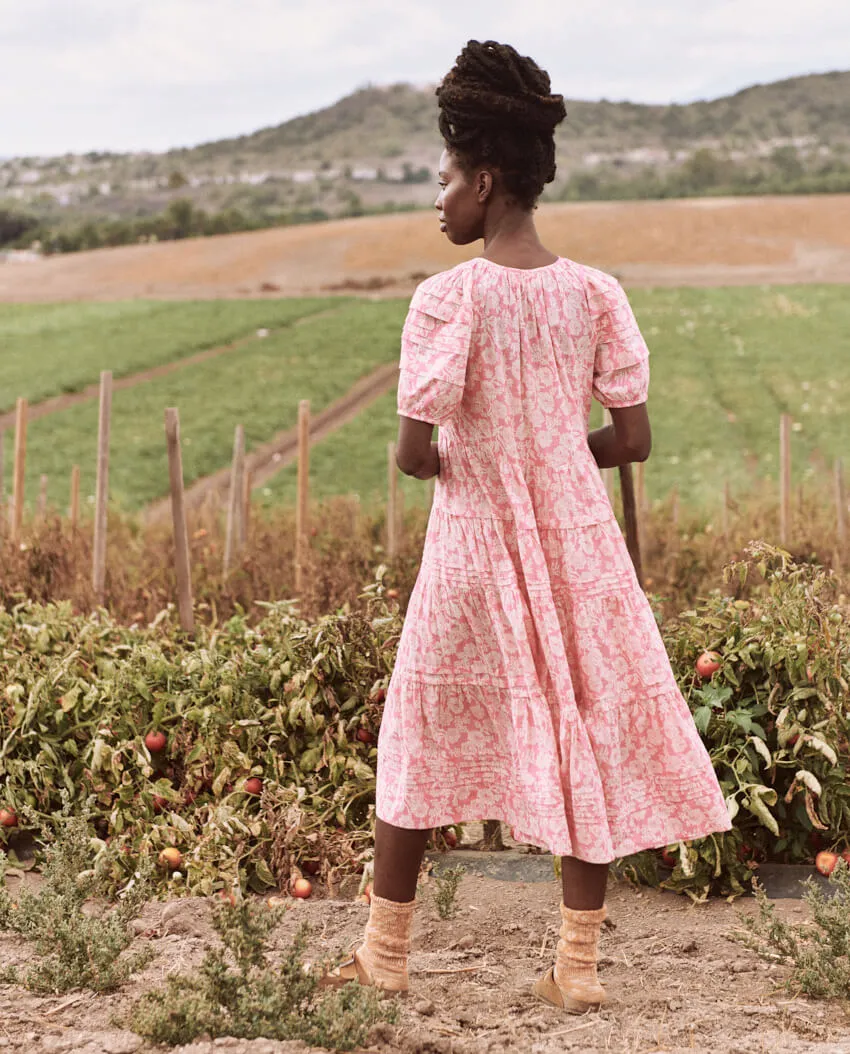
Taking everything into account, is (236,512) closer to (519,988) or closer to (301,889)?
(301,889)

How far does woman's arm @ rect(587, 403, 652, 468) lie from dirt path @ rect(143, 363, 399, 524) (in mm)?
14035

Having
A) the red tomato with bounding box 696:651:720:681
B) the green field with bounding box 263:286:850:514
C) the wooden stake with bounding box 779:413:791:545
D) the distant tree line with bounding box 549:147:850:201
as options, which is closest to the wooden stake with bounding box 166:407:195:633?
the red tomato with bounding box 696:651:720:681

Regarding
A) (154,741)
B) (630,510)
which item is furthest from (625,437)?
(154,741)

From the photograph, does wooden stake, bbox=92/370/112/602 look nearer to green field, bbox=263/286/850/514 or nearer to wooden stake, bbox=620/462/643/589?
wooden stake, bbox=620/462/643/589

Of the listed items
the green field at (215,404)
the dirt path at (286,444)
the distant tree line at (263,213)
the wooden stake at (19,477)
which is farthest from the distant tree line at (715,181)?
the wooden stake at (19,477)

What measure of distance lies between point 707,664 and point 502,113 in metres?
1.81

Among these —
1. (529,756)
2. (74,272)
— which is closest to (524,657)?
(529,756)

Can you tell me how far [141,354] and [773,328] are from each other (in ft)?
47.4

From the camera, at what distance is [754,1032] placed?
8.21ft

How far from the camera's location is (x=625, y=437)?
262cm

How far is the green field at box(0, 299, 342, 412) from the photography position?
26734 millimetres

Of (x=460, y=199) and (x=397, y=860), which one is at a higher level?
(x=460, y=199)

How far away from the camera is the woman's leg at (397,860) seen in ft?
8.57

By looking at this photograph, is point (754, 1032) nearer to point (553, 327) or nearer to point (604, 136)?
point (553, 327)
